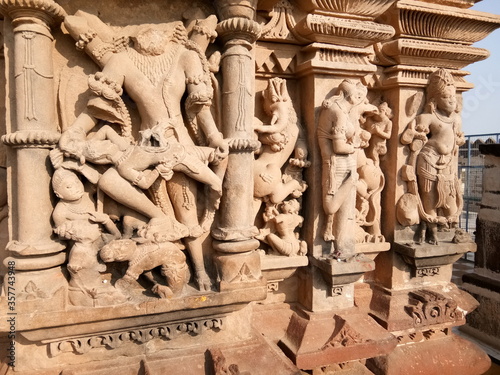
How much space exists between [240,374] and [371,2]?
3.28 metres

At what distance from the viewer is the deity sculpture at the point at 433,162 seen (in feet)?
12.5

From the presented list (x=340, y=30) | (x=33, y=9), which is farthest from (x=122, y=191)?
(x=340, y=30)

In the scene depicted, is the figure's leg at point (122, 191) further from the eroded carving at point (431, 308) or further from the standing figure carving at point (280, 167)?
the eroded carving at point (431, 308)

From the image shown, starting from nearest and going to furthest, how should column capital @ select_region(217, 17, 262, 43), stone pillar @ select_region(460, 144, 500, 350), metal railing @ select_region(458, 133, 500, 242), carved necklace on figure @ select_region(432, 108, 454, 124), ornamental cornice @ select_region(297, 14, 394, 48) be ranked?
column capital @ select_region(217, 17, 262, 43), ornamental cornice @ select_region(297, 14, 394, 48), carved necklace on figure @ select_region(432, 108, 454, 124), stone pillar @ select_region(460, 144, 500, 350), metal railing @ select_region(458, 133, 500, 242)

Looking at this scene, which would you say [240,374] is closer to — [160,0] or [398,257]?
[398,257]

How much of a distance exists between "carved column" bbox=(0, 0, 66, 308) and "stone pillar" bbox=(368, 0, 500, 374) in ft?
10.5

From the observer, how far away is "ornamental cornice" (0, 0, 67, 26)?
7.14 feet

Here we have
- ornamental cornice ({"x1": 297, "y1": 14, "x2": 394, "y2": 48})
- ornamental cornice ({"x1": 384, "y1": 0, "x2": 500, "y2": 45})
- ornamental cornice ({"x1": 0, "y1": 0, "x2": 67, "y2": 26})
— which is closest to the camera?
ornamental cornice ({"x1": 0, "y1": 0, "x2": 67, "y2": 26})

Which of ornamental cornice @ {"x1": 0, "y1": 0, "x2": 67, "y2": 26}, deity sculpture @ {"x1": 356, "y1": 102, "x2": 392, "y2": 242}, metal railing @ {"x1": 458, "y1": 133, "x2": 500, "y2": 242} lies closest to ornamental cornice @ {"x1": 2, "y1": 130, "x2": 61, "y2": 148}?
ornamental cornice @ {"x1": 0, "y1": 0, "x2": 67, "y2": 26}

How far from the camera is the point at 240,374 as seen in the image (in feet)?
8.46

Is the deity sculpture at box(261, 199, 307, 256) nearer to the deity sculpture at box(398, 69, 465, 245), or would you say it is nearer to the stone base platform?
the deity sculpture at box(398, 69, 465, 245)

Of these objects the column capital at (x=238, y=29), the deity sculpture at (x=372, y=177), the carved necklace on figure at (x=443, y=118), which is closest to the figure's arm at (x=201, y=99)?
the column capital at (x=238, y=29)

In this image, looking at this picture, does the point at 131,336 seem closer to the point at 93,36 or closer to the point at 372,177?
the point at 93,36

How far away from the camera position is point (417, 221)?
3869mm
